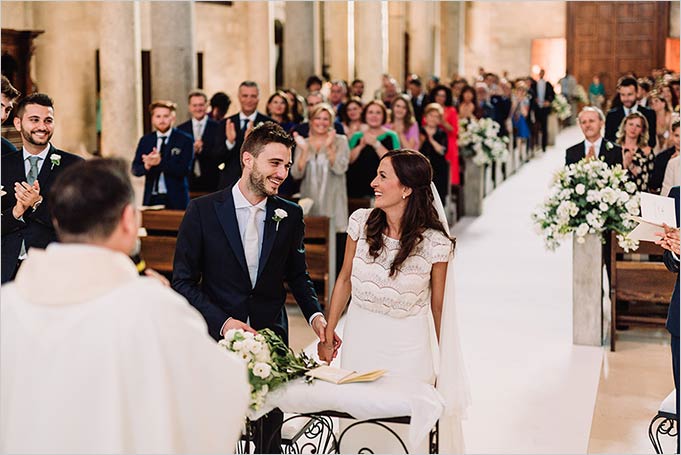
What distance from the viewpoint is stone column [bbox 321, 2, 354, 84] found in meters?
24.3

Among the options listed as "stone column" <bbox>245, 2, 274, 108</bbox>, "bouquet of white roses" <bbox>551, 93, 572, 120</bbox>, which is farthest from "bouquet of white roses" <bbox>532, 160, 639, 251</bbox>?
"bouquet of white roses" <bbox>551, 93, 572, 120</bbox>

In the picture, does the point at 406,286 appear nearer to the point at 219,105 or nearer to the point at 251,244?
the point at 251,244

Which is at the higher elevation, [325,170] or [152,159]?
[152,159]

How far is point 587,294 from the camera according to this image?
841 centimetres

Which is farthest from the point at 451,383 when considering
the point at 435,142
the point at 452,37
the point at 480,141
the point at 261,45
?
the point at 452,37

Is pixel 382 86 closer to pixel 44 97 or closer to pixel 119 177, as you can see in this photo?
pixel 44 97

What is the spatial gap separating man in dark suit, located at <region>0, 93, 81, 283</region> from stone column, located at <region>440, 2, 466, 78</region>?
2667 centimetres

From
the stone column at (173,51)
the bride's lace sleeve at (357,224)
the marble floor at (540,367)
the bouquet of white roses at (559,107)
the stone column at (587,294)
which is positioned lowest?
the marble floor at (540,367)

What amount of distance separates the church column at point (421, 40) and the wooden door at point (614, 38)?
858 cm

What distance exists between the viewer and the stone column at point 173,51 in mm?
12828

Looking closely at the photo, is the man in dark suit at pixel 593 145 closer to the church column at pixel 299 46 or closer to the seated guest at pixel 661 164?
the seated guest at pixel 661 164

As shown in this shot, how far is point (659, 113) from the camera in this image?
38.2 feet

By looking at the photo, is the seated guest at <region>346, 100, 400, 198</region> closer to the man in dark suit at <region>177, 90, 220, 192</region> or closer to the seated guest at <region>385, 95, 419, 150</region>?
the seated guest at <region>385, 95, 419, 150</region>

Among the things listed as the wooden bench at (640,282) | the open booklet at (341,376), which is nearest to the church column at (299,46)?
the wooden bench at (640,282)
